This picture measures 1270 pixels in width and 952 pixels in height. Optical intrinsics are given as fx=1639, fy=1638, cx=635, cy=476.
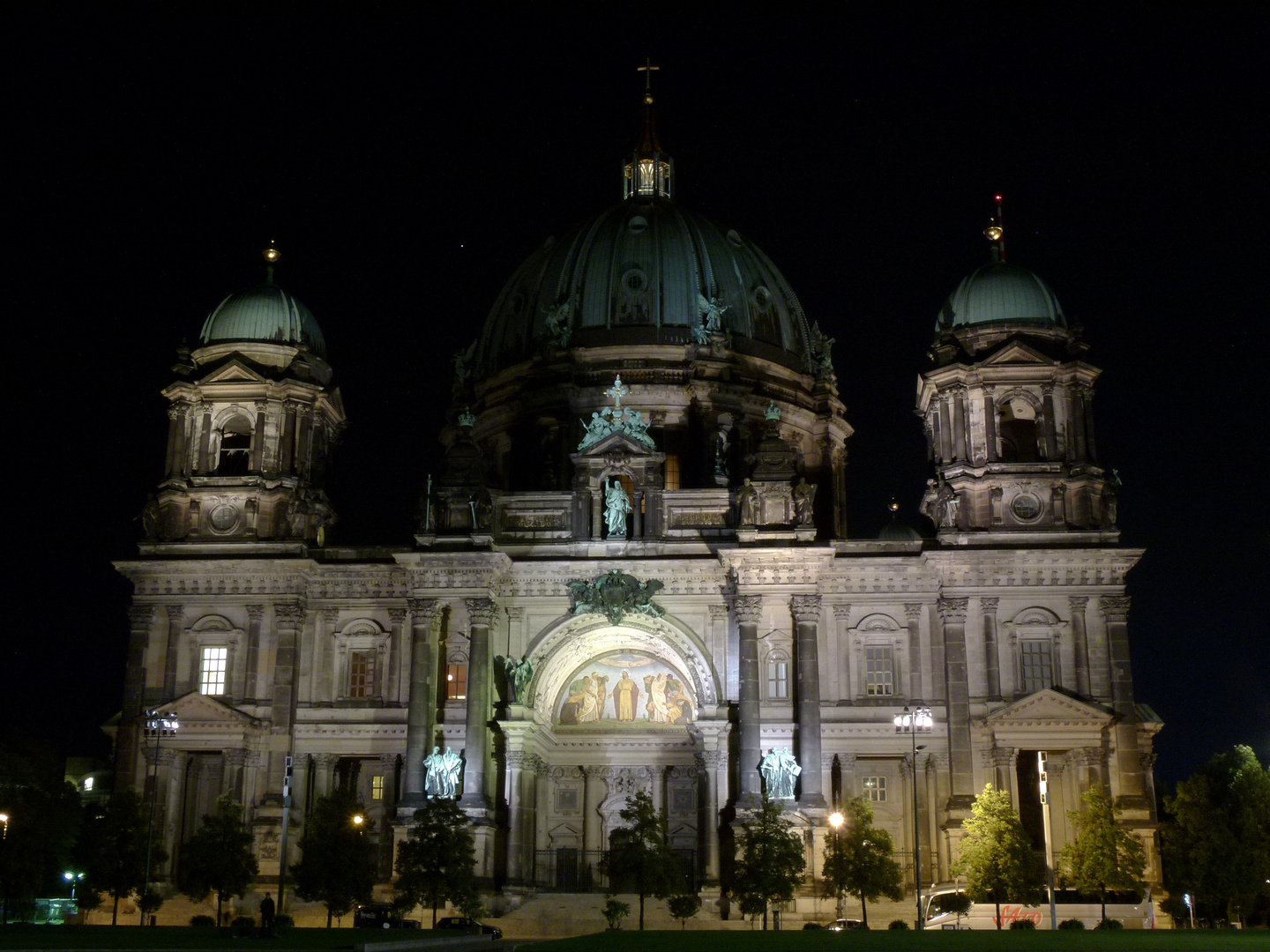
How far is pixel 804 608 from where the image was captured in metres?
63.4

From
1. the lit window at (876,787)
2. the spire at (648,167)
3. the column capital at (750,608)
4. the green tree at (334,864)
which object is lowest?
the green tree at (334,864)

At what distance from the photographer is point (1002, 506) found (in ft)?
217

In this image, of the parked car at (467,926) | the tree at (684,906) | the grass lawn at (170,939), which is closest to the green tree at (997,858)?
the tree at (684,906)

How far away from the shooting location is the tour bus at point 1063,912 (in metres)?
55.4

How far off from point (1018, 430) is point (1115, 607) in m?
9.44

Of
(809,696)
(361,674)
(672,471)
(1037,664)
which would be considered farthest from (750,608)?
(361,674)

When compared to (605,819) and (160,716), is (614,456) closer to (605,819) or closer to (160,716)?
(605,819)

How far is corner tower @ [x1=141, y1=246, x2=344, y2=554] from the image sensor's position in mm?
68438

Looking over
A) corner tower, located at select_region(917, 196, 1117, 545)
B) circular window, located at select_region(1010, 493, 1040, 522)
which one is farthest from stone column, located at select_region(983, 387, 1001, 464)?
circular window, located at select_region(1010, 493, 1040, 522)

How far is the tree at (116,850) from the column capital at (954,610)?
3110cm

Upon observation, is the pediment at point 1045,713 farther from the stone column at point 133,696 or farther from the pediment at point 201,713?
the stone column at point 133,696

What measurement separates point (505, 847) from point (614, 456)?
1606cm

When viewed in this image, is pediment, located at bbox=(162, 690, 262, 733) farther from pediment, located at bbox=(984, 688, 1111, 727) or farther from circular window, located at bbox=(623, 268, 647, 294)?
pediment, located at bbox=(984, 688, 1111, 727)

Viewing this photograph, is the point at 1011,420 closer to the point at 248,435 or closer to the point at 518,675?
the point at 518,675
